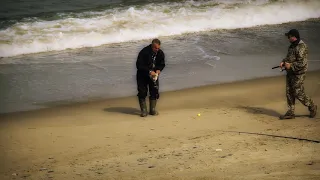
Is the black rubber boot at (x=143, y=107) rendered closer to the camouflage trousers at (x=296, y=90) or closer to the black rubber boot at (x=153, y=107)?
the black rubber boot at (x=153, y=107)

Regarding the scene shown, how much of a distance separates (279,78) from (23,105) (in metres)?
5.69

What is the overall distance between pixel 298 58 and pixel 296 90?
0.60 m

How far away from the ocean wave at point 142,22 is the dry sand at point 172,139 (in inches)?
212

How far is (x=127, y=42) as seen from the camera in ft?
54.7

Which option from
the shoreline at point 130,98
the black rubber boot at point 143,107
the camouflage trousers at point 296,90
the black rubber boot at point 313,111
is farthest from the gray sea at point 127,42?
the black rubber boot at point 313,111

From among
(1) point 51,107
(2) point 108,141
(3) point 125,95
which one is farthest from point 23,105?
(2) point 108,141

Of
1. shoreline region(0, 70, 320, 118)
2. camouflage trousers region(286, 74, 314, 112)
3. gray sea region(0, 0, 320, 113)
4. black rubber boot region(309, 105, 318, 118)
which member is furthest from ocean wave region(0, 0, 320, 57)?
black rubber boot region(309, 105, 318, 118)

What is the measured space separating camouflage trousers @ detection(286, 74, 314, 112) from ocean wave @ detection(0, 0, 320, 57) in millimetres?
A: 7682

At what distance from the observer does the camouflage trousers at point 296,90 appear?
9.85 meters

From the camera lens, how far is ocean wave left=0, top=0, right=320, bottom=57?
16.4 m

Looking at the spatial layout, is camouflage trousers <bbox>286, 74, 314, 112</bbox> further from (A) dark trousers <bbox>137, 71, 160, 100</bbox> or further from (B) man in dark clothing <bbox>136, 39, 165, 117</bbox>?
(A) dark trousers <bbox>137, 71, 160, 100</bbox>

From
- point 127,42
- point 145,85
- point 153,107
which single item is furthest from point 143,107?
point 127,42

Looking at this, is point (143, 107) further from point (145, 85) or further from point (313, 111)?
point (313, 111)

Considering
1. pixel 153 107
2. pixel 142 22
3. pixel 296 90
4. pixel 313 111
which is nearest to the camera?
pixel 296 90
